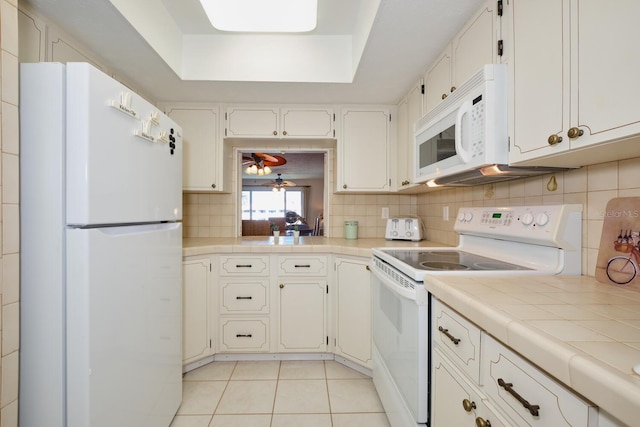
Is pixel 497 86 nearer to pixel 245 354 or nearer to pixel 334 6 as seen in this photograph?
pixel 334 6

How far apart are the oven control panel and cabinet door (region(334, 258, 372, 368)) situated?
0.73 metres

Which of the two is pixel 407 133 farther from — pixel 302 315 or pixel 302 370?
pixel 302 370

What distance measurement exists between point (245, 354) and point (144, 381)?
40.0 inches

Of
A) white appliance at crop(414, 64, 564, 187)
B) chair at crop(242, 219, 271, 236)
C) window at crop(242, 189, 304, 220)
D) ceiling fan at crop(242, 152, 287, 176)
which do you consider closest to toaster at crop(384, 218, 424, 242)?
white appliance at crop(414, 64, 564, 187)

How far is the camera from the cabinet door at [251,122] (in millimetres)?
2344

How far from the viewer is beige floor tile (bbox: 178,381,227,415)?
1.66 m

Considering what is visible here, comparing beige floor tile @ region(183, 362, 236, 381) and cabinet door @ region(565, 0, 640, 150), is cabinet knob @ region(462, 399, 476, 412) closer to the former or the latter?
cabinet door @ region(565, 0, 640, 150)

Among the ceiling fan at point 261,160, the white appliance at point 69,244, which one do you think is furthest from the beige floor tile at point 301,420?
the ceiling fan at point 261,160

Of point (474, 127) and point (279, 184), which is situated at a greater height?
point (279, 184)

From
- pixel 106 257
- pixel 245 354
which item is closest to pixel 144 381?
pixel 106 257

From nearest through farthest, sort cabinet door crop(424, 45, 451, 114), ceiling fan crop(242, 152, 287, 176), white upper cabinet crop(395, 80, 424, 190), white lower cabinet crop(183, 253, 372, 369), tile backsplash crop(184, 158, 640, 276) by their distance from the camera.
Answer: tile backsplash crop(184, 158, 640, 276) < cabinet door crop(424, 45, 451, 114) < white upper cabinet crop(395, 80, 424, 190) < white lower cabinet crop(183, 253, 372, 369) < ceiling fan crop(242, 152, 287, 176)

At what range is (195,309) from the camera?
2018 millimetres

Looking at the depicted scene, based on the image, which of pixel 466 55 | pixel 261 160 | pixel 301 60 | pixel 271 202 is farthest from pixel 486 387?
pixel 271 202

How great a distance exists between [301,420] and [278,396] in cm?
25
